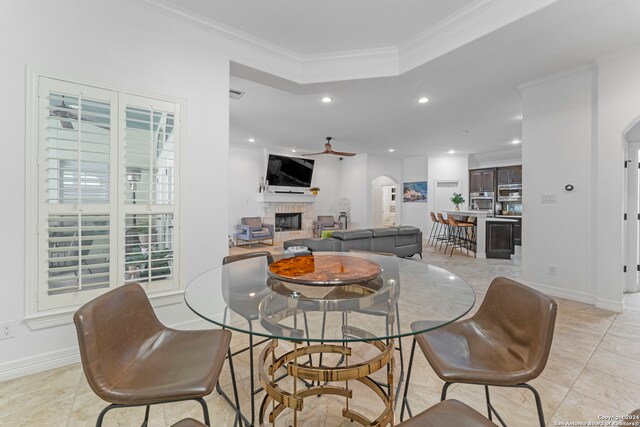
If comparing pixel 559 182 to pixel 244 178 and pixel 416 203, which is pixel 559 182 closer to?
pixel 416 203

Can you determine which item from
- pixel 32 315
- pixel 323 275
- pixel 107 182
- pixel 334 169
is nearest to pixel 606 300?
pixel 323 275

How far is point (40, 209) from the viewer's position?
193cm

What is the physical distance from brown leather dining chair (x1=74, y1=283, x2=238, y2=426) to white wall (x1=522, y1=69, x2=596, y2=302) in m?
4.00

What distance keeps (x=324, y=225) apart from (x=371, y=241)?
404 cm

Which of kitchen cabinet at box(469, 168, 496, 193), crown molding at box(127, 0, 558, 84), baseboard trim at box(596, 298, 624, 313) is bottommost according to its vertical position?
baseboard trim at box(596, 298, 624, 313)

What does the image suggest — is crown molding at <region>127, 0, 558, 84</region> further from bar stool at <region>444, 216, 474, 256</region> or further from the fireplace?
the fireplace

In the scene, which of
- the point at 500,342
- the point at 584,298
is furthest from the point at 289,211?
the point at 500,342

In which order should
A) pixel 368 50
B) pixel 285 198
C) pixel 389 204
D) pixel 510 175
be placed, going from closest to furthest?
pixel 368 50, pixel 510 175, pixel 285 198, pixel 389 204

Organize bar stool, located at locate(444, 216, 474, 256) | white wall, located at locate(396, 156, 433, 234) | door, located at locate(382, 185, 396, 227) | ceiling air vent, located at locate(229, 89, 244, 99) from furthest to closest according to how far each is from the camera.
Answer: door, located at locate(382, 185, 396, 227) < white wall, located at locate(396, 156, 433, 234) < bar stool, located at locate(444, 216, 474, 256) < ceiling air vent, located at locate(229, 89, 244, 99)

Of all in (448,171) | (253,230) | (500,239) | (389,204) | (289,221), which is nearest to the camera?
(500,239)

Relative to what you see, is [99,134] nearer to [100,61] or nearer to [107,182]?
[107,182]

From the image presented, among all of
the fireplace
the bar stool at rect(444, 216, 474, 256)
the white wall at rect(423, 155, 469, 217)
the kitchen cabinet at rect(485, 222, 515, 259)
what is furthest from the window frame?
the white wall at rect(423, 155, 469, 217)

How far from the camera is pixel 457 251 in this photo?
23.2 feet

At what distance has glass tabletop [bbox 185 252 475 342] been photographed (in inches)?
46.3
